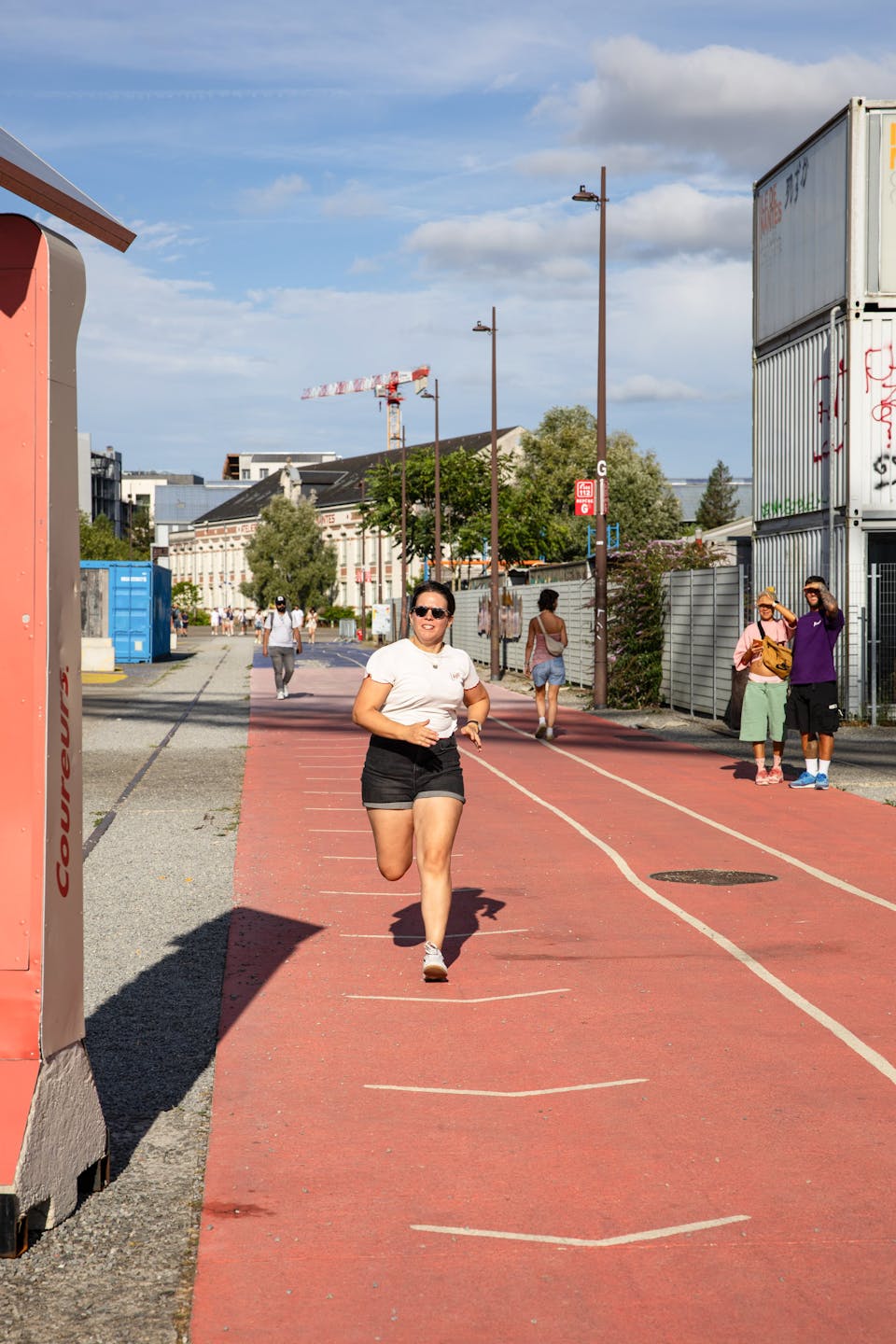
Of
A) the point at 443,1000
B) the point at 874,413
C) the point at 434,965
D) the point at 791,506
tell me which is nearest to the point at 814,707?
the point at 874,413

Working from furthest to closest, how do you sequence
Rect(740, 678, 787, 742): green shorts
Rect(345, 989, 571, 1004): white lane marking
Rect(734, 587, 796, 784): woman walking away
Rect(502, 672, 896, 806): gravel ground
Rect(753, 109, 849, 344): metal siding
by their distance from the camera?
Rect(753, 109, 849, 344): metal siding, Rect(502, 672, 896, 806): gravel ground, Rect(740, 678, 787, 742): green shorts, Rect(734, 587, 796, 784): woman walking away, Rect(345, 989, 571, 1004): white lane marking

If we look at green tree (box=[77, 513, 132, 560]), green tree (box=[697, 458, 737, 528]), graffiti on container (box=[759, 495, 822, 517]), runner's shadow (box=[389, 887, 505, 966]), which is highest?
green tree (box=[697, 458, 737, 528])

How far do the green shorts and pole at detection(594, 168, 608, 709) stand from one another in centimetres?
1199

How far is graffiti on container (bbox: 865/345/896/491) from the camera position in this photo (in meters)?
21.5

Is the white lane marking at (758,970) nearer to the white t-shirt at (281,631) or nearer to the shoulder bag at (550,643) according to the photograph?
the shoulder bag at (550,643)

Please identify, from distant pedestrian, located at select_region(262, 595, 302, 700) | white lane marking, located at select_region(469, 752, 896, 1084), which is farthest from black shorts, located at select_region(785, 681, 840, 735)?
distant pedestrian, located at select_region(262, 595, 302, 700)

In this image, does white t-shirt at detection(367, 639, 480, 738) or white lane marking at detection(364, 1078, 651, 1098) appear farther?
white t-shirt at detection(367, 639, 480, 738)

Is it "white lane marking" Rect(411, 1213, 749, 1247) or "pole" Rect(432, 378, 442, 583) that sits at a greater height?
"pole" Rect(432, 378, 442, 583)

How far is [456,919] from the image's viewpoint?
8875 millimetres

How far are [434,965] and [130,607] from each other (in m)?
42.9

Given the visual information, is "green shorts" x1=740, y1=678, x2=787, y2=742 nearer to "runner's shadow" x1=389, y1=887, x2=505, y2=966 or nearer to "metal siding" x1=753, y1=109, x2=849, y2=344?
"runner's shadow" x1=389, y1=887, x2=505, y2=966

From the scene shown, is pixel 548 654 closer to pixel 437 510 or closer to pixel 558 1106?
pixel 558 1106

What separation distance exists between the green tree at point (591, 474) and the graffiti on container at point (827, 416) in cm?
6295

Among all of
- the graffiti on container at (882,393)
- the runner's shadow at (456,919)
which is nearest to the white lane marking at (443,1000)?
the runner's shadow at (456,919)
